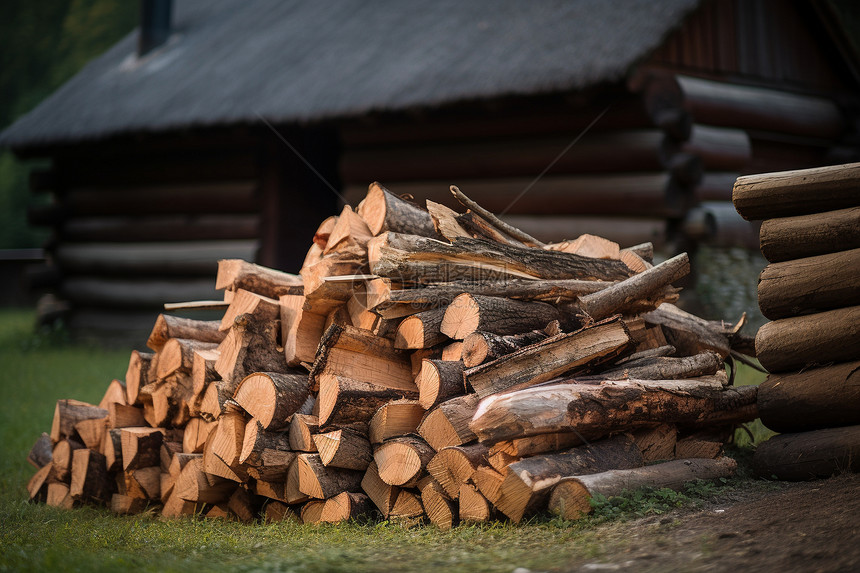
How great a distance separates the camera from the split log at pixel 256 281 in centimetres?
495

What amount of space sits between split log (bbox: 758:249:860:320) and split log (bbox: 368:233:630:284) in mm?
1036

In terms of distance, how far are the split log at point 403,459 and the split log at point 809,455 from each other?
1.84m

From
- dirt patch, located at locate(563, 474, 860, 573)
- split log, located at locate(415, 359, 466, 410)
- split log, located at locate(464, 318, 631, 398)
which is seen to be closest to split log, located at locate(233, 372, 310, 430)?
split log, located at locate(415, 359, 466, 410)

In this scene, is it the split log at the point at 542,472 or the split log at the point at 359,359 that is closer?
the split log at the point at 542,472

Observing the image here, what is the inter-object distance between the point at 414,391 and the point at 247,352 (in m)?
1.01

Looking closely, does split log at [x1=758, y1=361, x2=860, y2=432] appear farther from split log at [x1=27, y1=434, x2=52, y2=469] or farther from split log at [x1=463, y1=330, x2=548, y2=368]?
split log at [x1=27, y1=434, x2=52, y2=469]

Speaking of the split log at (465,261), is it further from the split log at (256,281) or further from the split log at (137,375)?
the split log at (137,375)

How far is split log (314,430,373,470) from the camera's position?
3988 millimetres

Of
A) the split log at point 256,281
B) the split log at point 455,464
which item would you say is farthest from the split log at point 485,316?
the split log at point 256,281

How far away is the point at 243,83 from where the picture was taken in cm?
1141

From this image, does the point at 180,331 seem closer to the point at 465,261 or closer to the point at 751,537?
the point at 465,261

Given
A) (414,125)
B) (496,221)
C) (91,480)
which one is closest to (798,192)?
(496,221)

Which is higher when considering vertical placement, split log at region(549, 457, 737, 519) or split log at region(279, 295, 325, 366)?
split log at region(279, 295, 325, 366)

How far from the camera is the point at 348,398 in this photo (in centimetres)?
405
